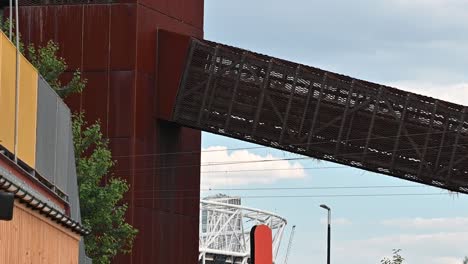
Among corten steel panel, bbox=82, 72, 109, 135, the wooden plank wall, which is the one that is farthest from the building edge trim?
corten steel panel, bbox=82, 72, 109, 135

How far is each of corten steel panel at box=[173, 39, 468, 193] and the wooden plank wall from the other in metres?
33.9

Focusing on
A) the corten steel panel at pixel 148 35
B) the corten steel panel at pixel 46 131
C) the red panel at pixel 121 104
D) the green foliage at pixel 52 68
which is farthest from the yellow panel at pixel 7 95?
the corten steel panel at pixel 148 35

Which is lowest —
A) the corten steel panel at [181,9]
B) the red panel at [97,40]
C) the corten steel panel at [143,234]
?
the corten steel panel at [143,234]

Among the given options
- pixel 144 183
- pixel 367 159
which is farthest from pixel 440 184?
pixel 144 183

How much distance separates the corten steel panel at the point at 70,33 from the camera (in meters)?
53.8

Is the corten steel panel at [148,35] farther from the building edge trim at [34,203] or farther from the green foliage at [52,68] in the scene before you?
the building edge trim at [34,203]

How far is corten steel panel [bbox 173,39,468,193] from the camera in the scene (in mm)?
52875

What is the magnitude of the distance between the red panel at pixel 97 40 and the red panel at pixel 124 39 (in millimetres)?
309

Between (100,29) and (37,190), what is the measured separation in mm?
36371

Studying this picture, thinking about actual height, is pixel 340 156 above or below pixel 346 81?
below

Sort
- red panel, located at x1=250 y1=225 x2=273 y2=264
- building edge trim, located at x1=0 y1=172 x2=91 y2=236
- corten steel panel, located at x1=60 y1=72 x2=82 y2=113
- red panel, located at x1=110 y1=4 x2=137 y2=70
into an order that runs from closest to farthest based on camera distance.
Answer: red panel, located at x1=250 y1=225 x2=273 y2=264
building edge trim, located at x1=0 y1=172 x2=91 y2=236
corten steel panel, located at x1=60 y1=72 x2=82 y2=113
red panel, located at x1=110 y1=4 x2=137 y2=70

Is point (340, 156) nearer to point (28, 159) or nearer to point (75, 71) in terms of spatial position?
point (75, 71)

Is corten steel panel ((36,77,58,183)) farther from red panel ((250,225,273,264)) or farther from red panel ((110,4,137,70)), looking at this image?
red panel ((110,4,137,70))

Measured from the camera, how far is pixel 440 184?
53062 millimetres
